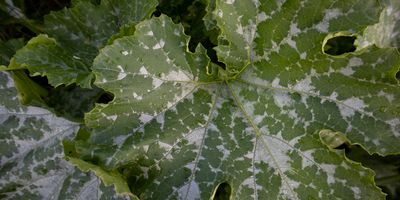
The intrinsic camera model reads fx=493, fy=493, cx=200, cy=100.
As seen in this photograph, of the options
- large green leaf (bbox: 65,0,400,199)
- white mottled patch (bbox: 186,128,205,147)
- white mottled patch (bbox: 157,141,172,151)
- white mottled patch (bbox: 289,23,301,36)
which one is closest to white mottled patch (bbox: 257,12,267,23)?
large green leaf (bbox: 65,0,400,199)

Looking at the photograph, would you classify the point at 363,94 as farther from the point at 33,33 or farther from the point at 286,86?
the point at 33,33

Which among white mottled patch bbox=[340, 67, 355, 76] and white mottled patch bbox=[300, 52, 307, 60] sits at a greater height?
white mottled patch bbox=[340, 67, 355, 76]

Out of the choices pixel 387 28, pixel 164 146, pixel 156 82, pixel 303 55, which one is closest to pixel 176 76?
pixel 156 82

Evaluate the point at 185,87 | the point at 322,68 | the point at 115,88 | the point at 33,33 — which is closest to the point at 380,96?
the point at 322,68

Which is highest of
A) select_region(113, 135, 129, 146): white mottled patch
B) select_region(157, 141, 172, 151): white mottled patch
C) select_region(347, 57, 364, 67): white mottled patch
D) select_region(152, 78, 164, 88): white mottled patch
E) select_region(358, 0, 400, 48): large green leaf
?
select_region(358, 0, 400, 48): large green leaf

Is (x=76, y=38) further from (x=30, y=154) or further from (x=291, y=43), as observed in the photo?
(x=291, y=43)

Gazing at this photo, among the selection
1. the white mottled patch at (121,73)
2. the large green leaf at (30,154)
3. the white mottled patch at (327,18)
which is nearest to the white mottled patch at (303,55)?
the white mottled patch at (327,18)

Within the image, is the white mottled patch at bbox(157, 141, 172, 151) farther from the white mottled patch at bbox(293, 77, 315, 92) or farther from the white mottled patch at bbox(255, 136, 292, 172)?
the white mottled patch at bbox(293, 77, 315, 92)

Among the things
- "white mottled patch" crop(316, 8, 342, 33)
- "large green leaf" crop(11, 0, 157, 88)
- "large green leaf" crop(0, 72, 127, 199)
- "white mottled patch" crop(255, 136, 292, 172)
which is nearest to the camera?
"white mottled patch" crop(316, 8, 342, 33)

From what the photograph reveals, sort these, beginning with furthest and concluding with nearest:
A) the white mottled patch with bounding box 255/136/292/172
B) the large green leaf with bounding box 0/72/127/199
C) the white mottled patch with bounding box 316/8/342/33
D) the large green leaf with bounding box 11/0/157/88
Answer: the large green leaf with bounding box 0/72/127/199 < the large green leaf with bounding box 11/0/157/88 < the white mottled patch with bounding box 255/136/292/172 < the white mottled patch with bounding box 316/8/342/33
